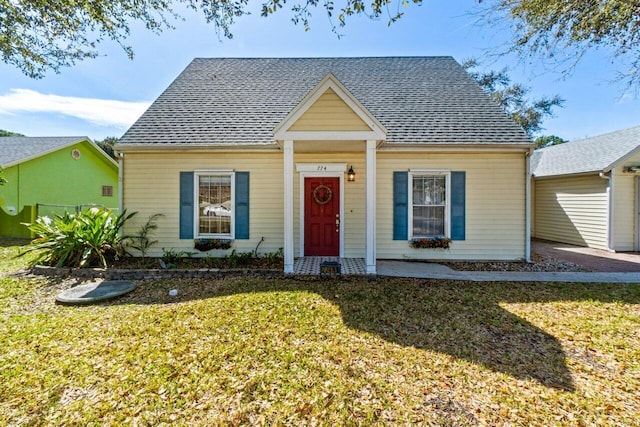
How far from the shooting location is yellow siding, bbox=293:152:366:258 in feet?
26.2

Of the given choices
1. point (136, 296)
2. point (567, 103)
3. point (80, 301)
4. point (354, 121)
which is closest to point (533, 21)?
point (354, 121)

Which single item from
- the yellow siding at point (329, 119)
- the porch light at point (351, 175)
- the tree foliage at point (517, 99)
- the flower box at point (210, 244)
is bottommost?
the flower box at point (210, 244)

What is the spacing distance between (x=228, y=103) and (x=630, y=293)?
11.2 meters

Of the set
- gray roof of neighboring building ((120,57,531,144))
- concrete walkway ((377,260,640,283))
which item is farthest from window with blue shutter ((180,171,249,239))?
concrete walkway ((377,260,640,283))

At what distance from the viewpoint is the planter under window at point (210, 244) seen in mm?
7828

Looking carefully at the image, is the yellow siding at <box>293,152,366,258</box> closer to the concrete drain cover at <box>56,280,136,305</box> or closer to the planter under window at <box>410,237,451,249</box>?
the planter under window at <box>410,237,451,249</box>

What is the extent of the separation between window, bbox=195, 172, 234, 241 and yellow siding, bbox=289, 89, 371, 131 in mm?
3152

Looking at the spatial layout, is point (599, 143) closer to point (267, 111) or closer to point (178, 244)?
point (267, 111)

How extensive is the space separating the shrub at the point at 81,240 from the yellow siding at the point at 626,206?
1521 centimetres

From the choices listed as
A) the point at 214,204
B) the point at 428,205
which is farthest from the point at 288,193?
the point at 428,205

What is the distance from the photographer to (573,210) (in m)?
10.7

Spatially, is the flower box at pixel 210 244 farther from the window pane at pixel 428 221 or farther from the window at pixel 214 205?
the window pane at pixel 428 221

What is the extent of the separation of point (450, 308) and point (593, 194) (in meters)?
9.43

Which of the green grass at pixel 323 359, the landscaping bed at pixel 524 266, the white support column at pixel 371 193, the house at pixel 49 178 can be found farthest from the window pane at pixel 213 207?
the house at pixel 49 178
